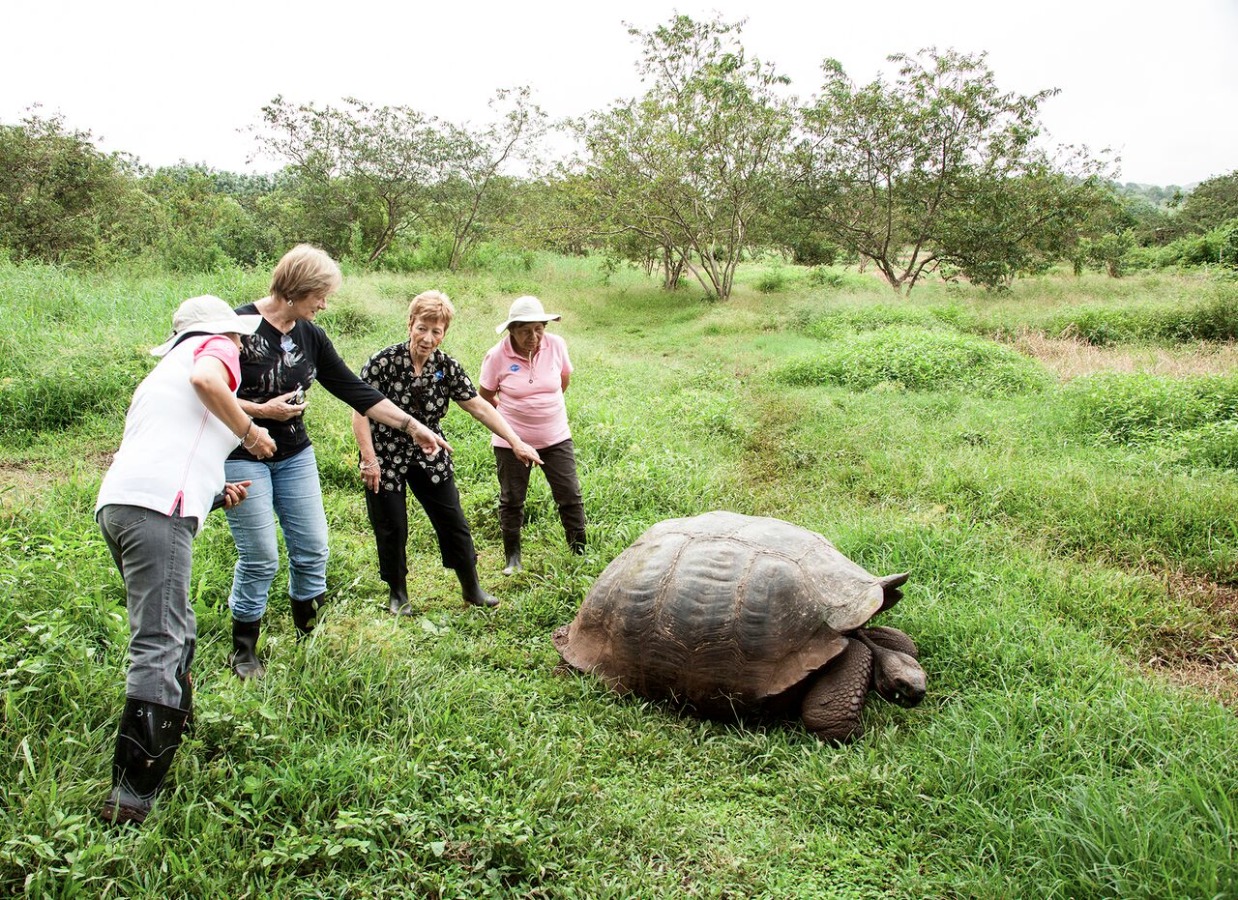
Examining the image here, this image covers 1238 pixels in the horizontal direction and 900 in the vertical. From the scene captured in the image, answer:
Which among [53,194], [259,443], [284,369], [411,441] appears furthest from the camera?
[53,194]

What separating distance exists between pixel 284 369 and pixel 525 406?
70.3 inches

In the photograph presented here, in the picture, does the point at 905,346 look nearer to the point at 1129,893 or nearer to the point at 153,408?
the point at 1129,893

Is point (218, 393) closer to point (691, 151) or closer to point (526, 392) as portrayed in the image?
point (526, 392)

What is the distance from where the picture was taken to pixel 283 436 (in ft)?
10.5

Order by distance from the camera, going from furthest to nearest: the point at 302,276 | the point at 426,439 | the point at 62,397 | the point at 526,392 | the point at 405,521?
the point at 62,397 < the point at 526,392 < the point at 405,521 < the point at 426,439 < the point at 302,276

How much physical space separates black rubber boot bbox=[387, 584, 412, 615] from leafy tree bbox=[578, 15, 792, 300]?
50.1ft

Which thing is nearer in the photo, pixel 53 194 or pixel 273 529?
pixel 273 529

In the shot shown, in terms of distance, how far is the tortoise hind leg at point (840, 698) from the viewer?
3236 mm

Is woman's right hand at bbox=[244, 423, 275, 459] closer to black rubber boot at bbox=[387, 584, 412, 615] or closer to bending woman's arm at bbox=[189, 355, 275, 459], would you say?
bending woman's arm at bbox=[189, 355, 275, 459]

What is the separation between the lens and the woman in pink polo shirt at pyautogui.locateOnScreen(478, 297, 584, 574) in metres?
4.74

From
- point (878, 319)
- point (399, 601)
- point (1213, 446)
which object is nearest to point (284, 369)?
point (399, 601)

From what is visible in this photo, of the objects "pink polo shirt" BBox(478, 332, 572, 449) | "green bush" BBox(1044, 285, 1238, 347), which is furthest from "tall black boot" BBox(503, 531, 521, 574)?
"green bush" BBox(1044, 285, 1238, 347)

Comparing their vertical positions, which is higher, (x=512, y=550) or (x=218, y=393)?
(x=218, y=393)

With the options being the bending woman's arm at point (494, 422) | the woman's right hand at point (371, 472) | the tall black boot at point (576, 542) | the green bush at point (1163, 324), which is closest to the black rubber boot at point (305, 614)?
the woman's right hand at point (371, 472)
